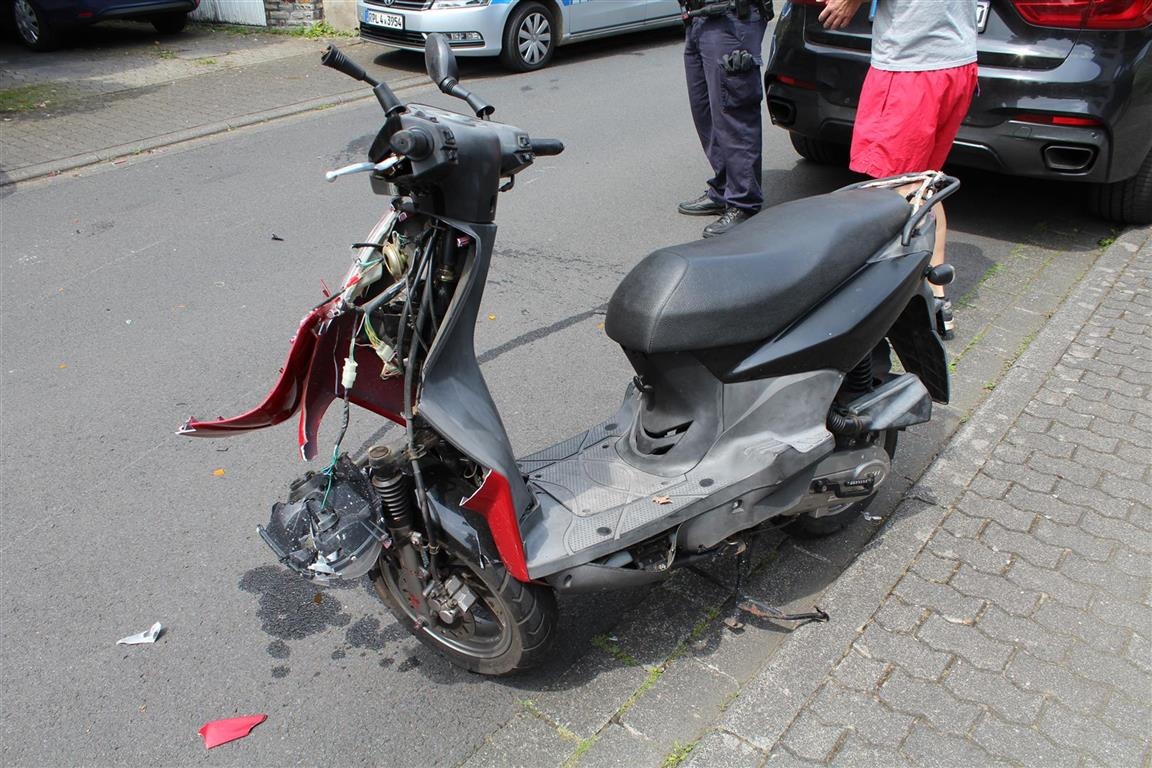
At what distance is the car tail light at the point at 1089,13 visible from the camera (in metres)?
4.50

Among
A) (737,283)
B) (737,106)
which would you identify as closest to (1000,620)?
(737,283)

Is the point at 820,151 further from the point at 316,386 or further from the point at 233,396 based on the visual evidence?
the point at 316,386

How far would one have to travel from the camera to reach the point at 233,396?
4.03m

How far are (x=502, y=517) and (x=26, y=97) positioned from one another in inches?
345

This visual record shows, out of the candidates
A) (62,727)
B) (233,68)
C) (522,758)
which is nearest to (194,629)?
(62,727)

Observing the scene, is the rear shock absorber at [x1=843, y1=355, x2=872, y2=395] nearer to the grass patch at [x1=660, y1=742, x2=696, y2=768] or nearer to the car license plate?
the grass patch at [x1=660, y1=742, x2=696, y2=768]

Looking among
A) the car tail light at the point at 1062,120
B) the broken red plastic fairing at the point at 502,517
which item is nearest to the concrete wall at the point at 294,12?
the car tail light at the point at 1062,120

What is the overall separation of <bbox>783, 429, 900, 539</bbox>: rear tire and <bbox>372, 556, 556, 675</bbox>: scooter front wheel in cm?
99

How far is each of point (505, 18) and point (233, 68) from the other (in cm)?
302

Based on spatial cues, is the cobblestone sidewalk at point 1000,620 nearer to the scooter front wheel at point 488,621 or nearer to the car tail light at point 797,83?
the scooter front wheel at point 488,621

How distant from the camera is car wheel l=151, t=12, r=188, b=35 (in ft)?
38.0

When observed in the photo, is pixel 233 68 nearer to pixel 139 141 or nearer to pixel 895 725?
pixel 139 141

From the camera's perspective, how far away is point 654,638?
2791 millimetres

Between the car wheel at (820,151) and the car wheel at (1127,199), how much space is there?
1676 mm
